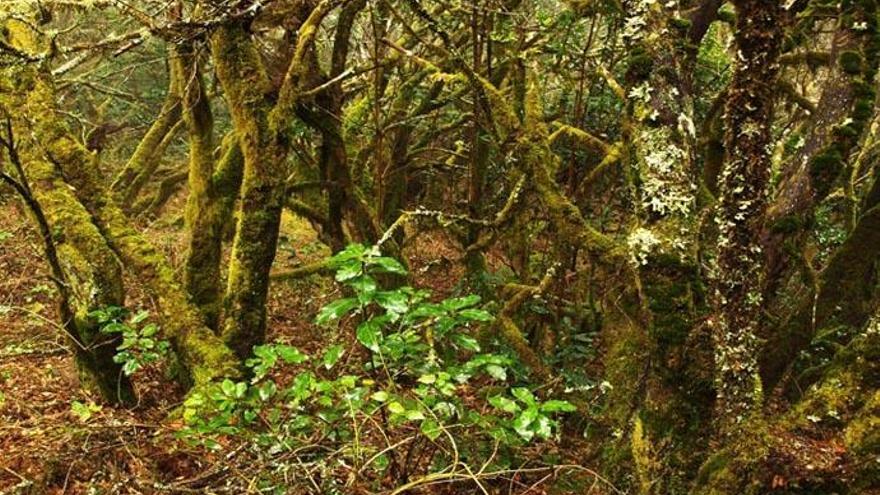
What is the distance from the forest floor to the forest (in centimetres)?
3

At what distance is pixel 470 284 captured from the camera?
6.83 meters

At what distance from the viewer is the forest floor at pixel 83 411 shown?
3486mm

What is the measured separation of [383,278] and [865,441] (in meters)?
5.14

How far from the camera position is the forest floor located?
349 centimetres

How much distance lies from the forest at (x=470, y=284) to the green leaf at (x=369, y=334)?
0.01 metres

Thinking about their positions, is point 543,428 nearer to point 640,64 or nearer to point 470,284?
point 640,64

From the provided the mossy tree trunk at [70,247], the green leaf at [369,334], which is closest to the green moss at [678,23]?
the green leaf at [369,334]

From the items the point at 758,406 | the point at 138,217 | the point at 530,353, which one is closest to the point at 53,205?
the point at 530,353

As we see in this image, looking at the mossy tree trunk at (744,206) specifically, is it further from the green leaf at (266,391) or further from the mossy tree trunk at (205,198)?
→ the mossy tree trunk at (205,198)

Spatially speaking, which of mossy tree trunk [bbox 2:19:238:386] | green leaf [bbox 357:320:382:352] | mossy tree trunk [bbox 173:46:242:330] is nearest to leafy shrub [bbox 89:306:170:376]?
mossy tree trunk [bbox 2:19:238:386]

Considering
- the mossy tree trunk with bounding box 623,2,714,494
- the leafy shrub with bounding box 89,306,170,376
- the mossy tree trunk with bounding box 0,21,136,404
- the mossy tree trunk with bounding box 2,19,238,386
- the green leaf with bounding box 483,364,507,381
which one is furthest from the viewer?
the mossy tree trunk with bounding box 2,19,238,386

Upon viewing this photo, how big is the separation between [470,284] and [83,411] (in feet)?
13.6

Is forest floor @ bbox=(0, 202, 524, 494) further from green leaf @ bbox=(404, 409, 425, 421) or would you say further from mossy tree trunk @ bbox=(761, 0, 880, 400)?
mossy tree trunk @ bbox=(761, 0, 880, 400)

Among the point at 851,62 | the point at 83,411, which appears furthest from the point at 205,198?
the point at 851,62
